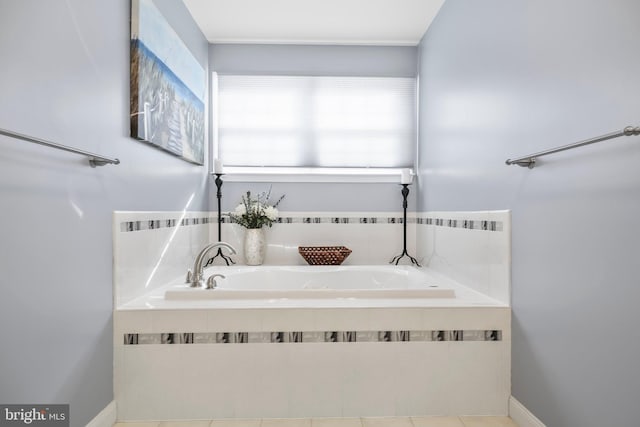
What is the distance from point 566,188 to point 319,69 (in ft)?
7.78

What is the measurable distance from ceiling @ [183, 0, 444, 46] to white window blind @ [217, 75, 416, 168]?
29 centimetres

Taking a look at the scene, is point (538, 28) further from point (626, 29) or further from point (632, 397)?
point (632, 397)

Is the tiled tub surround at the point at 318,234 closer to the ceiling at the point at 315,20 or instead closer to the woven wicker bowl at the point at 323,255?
the woven wicker bowl at the point at 323,255

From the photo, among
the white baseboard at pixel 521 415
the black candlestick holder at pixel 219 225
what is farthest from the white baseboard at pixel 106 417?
the white baseboard at pixel 521 415

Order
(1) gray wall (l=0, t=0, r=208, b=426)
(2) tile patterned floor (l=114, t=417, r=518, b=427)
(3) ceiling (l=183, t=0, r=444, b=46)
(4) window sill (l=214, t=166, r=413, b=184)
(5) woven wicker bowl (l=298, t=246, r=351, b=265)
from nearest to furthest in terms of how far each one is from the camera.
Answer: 1. (1) gray wall (l=0, t=0, r=208, b=426)
2. (2) tile patterned floor (l=114, t=417, r=518, b=427)
3. (3) ceiling (l=183, t=0, r=444, b=46)
4. (5) woven wicker bowl (l=298, t=246, r=351, b=265)
5. (4) window sill (l=214, t=166, r=413, b=184)

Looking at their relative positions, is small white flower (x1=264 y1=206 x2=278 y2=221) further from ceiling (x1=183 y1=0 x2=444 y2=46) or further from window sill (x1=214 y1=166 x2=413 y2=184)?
ceiling (x1=183 y1=0 x2=444 y2=46)

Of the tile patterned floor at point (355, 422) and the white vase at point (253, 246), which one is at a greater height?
the white vase at point (253, 246)

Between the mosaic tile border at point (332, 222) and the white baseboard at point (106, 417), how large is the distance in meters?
0.75

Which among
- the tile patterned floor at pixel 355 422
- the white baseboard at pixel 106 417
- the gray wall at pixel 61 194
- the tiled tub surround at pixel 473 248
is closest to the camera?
the gray wall at pixel 61 194

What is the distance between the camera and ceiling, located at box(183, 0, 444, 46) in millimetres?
2822

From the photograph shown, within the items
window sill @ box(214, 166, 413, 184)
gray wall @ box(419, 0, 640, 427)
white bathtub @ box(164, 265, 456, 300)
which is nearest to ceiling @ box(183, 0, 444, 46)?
gray wall @ box(419, 0, 640, 427)

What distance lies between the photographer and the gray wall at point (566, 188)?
1.27 meters

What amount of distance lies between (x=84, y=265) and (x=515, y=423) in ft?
6.24

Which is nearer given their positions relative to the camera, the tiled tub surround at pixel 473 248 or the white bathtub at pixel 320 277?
the tiled tub surround at pixel 473 248
